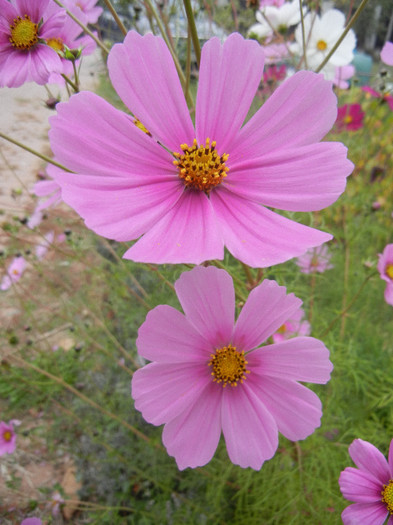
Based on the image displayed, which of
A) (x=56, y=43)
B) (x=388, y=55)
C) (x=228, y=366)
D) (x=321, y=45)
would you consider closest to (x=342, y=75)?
(x=321, y=45)

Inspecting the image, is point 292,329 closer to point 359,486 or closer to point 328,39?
point 359,486

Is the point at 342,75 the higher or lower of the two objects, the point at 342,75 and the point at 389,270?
the higher

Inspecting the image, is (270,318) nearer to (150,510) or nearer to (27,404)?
(150,510)

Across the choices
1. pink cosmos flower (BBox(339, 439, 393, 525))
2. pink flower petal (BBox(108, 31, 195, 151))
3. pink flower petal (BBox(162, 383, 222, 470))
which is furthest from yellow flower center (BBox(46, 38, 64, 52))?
pink cosmos flower (BBox(339, 439, 393, 525))

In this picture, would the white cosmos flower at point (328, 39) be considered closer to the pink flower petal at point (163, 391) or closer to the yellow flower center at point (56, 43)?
the yellow flower center at point (56, 43)

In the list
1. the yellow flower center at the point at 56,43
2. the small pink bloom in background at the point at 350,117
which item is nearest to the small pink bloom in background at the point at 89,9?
the yellow flower center at the point at 56,43

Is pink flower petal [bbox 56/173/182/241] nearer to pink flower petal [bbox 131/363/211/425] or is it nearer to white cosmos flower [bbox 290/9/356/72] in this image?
pink flower petal [bbox 131/363/211/425]
